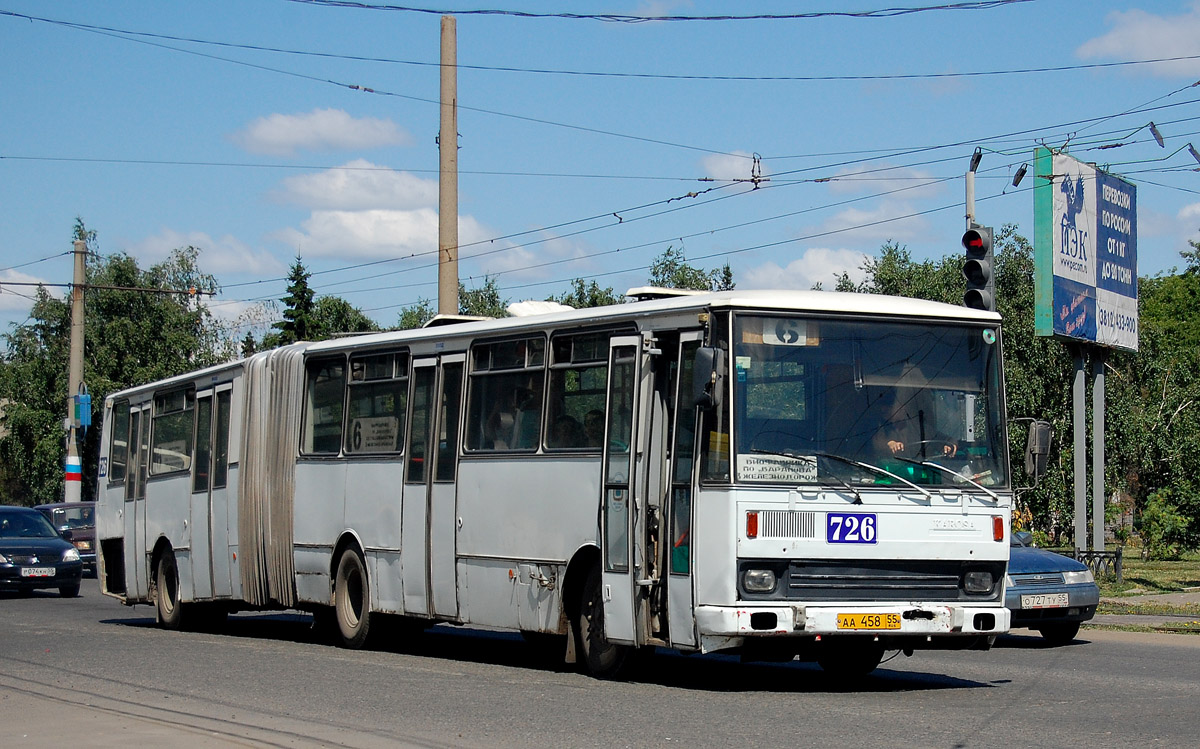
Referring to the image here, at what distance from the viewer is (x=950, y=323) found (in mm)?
12102

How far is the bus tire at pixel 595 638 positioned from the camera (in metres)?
12.6

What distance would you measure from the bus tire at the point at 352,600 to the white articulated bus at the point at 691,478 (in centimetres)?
3

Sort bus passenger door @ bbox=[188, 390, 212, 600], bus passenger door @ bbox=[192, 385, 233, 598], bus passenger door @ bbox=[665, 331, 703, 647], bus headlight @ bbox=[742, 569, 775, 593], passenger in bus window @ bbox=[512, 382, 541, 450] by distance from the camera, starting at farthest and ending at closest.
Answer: bus passenger door @ bbox=[188, 390, 212, 600] < bus passenger door @ bbox=[192, 385, 233, 598] < passenger in bus window @ bbox=[512, 382, 541, 450] < bus passenger door @ bbox=[665, 331, 703, 647] < bus headlight @ bbox=[742, 569, 775, 593]

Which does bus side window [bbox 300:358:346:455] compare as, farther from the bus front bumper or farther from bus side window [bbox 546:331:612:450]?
the bus front bumper

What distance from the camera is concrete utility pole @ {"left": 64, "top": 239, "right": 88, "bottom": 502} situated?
42.2 meters

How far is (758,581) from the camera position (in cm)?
1130

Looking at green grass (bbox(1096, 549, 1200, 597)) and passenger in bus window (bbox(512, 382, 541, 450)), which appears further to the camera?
green grass (bbox(1096, 549, 1200, 597))

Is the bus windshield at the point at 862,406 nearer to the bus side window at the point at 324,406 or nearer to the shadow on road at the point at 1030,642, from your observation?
the shadow on road at the point at 1030,642

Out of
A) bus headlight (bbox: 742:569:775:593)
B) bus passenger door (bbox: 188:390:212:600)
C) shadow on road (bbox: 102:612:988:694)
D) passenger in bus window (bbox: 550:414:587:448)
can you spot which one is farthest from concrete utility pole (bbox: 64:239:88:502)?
bus headlight (bbox: 742:569:775:593)

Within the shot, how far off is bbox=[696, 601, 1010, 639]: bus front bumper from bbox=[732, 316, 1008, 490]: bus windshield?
90 centimetres

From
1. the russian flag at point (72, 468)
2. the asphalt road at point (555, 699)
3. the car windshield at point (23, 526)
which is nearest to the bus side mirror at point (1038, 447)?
the asphalt road at point (555, 699)

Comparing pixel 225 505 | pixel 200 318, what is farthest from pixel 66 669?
pixel 200 318

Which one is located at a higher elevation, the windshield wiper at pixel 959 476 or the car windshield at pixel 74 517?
the windshield wiper at pixel 959 476

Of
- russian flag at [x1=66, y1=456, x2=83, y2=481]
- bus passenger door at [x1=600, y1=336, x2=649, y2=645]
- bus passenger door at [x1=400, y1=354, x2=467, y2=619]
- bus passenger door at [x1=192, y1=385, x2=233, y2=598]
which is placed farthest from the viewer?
russian flag at [x1=66, y1=456, x2=83, y2=481]
